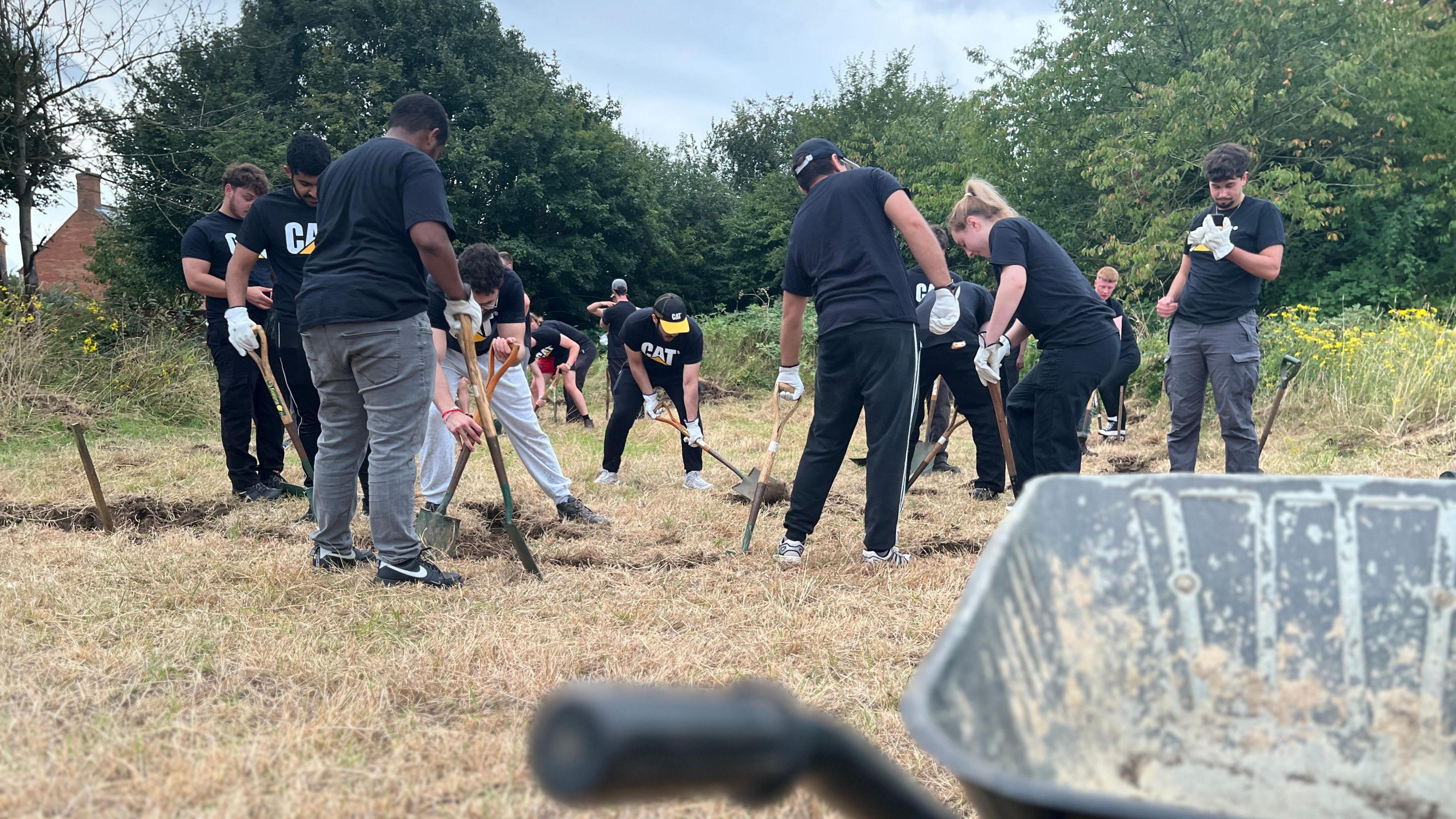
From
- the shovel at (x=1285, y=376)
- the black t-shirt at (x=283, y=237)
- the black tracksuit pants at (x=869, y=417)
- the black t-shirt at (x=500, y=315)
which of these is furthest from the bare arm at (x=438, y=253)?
the shovel at (x=1285, y=376)

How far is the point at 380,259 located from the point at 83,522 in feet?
7.92

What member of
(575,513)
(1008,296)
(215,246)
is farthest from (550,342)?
(1008,296)

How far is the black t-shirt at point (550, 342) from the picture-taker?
9258mm

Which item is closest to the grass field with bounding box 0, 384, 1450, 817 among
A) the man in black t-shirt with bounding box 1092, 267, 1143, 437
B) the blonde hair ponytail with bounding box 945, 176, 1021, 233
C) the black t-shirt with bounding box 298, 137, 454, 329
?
the black t-shirt with bounding box 298, 137, 454, 329

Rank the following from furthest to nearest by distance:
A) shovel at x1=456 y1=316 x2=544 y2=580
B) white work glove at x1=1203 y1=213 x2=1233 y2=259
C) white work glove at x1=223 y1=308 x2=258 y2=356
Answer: white work glove at x1=1203 y1=213 x2=1233 y2=259 < white work glove at x1=223 y1=308 x2=258 y2=356 < shovel at x1=456 y1=316 x2=544 y2=580

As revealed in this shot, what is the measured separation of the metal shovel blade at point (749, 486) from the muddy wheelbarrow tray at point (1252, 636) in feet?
13.9

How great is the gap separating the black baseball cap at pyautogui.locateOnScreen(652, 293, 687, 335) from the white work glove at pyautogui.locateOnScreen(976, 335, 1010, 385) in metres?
2.15

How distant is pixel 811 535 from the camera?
4723 mm

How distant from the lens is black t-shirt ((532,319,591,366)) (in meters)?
9.26

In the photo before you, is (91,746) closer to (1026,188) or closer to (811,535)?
(811,535)

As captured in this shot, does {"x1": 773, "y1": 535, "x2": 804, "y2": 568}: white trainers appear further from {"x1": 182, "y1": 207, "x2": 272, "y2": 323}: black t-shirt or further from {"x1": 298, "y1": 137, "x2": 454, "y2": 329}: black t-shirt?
{"x1": 182, "y1": 207, "x2": 272, "y2": 323}: black t-shirt

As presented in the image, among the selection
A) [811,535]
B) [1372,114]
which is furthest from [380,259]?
[1372,114]

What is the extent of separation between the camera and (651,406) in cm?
618

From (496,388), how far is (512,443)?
0.29m
